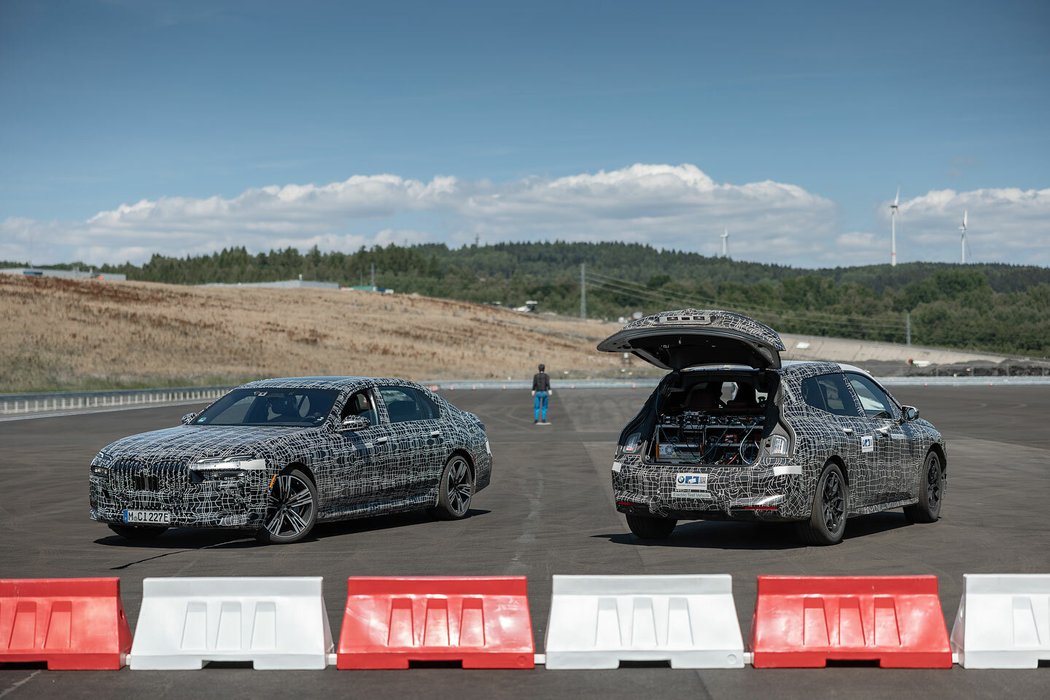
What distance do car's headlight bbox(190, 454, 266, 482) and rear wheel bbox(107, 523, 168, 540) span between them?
0.72 metres

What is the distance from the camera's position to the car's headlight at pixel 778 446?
12172 mm

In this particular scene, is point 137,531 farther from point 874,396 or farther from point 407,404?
point 874,396

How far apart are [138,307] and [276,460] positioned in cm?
10926

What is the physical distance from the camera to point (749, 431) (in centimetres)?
1280

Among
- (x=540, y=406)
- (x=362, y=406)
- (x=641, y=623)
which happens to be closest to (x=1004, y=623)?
(x=641, y=623)

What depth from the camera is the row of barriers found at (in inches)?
308

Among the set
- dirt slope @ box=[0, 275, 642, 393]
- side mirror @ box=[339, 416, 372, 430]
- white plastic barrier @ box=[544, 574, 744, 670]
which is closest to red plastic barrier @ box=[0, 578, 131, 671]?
white plastic barrier @ box=[544, 574, 744, 670]

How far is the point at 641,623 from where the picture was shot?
7.84m

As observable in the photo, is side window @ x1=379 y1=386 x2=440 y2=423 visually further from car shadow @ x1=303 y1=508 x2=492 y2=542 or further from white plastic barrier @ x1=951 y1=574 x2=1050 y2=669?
white plastic barrier @ x1=951 y1=574 x2=1050 y2=669

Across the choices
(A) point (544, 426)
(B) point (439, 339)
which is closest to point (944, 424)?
(A) point (544, 426)

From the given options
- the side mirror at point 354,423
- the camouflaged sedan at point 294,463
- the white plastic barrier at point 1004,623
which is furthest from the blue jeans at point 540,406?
the white plastic barrier at point 1004,623

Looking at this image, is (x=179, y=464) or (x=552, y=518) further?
(x=552, y=518)

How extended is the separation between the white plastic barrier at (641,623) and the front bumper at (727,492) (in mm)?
4270

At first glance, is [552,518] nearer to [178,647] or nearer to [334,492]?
[334,492]
